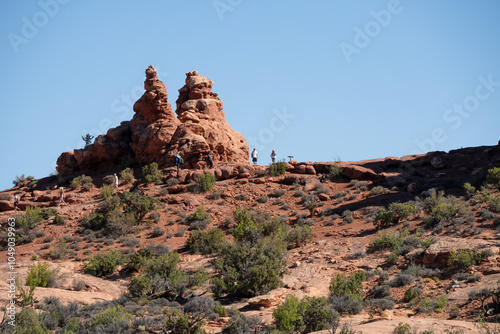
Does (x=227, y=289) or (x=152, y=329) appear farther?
(x=227, y=289)

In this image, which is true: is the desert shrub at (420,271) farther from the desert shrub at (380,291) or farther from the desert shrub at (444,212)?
the desert shrub at (444,212)

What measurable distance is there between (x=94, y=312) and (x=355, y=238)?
40.7ft

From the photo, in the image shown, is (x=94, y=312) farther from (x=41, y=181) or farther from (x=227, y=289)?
(x=41, y=181)

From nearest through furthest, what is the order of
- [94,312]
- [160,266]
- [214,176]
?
[94,312] < [160,266] < [214,176]

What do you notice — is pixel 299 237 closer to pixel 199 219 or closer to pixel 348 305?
pixel 199 219

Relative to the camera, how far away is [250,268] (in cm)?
1864

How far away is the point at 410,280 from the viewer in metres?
18.0

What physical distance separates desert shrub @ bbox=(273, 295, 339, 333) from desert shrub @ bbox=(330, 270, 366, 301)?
7.28 feet

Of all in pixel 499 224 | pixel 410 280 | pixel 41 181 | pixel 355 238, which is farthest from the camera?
pixel 41 181

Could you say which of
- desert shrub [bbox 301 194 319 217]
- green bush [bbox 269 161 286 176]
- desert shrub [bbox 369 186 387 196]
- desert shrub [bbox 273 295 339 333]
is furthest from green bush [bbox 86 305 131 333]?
green bush [bbox 269 161 286 176]

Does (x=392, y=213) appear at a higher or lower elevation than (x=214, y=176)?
lower

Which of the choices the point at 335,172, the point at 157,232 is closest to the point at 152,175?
the point at 157,232

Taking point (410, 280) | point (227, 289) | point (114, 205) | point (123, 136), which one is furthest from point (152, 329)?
point (123, 136)

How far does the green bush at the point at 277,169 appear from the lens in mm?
34125
